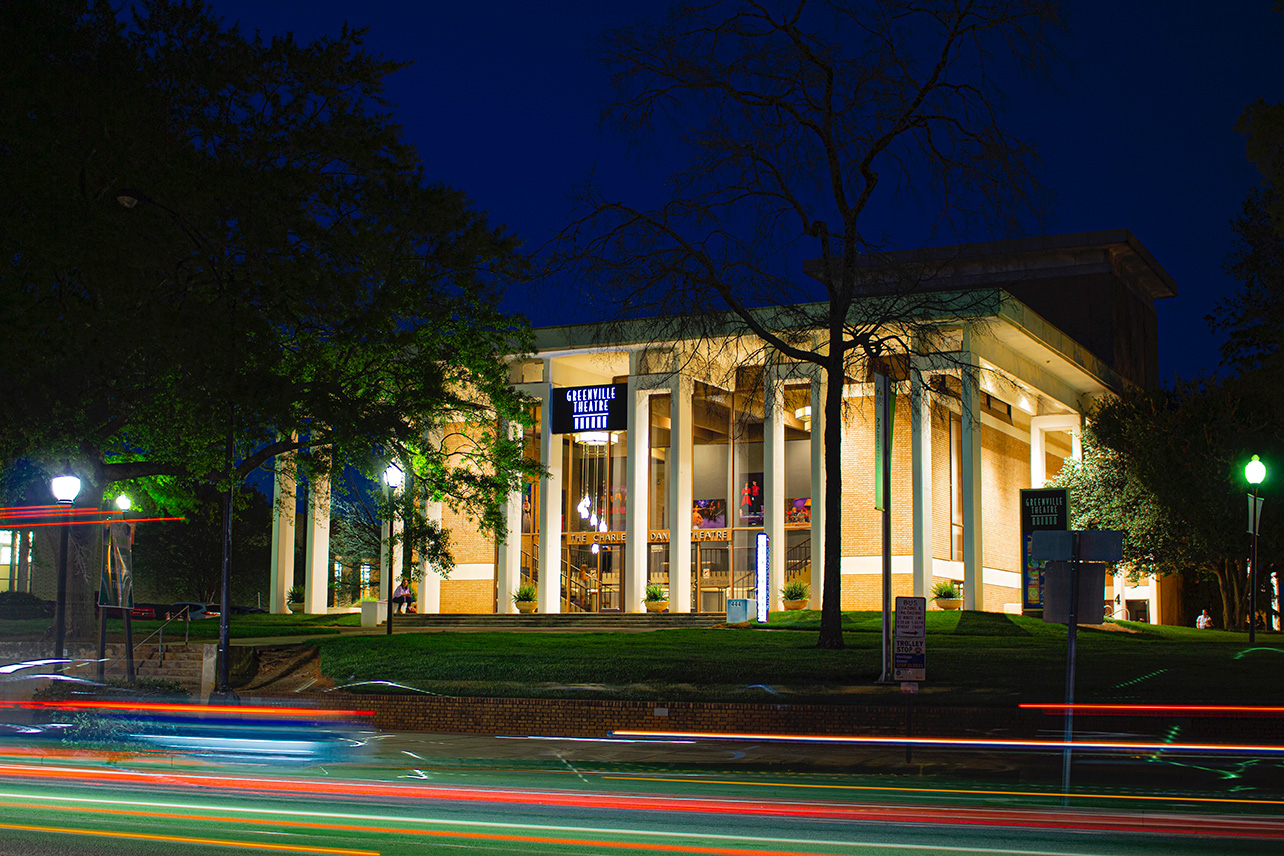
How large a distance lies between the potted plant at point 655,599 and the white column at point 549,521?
3556 mm

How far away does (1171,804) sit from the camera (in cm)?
1167

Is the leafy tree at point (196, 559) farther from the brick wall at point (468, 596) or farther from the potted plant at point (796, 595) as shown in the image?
the potted plant at point (796, 595)

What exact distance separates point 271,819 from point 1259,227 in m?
49.2

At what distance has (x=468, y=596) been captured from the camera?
49.8 meters

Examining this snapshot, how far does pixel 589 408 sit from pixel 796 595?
1028cm

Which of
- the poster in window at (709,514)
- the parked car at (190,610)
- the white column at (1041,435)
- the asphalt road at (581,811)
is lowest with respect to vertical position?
the asphalt road at (581,811)

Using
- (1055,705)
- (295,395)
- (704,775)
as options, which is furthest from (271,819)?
(295,395)

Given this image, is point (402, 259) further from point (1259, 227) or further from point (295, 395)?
point (1259, 227)

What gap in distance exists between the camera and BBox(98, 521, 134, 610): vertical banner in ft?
76.5

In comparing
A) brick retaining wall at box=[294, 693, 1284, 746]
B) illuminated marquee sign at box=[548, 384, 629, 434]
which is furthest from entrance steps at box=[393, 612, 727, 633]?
brick retaining wall at box=[294, 693, 1284, 746]

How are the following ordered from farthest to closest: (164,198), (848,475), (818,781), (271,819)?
(848,475) → (164,198) → (818,781) → (271,819)

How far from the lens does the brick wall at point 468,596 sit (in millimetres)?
49406

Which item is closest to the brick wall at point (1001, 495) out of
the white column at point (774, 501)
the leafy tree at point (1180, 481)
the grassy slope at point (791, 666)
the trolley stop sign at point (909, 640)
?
the leafy tree at point (1180, 481)

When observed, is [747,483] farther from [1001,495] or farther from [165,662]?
[165,662]
